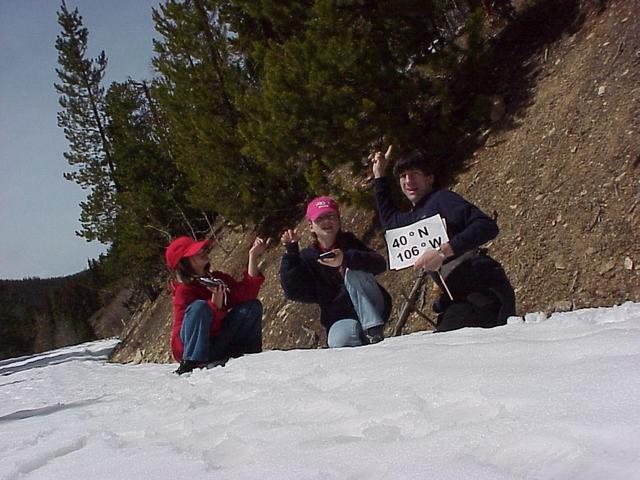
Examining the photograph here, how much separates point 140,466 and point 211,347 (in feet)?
9.04

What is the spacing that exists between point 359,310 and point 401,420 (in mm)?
2246

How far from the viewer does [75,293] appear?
175 feet

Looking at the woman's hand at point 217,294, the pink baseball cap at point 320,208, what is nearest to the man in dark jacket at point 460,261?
the pink baseball cap at point 320,208

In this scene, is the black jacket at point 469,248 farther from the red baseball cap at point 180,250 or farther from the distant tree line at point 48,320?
the distant tree line at point 48,320

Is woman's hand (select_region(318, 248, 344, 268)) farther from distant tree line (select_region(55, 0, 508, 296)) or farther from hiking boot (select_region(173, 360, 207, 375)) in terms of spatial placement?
distant tree line (select_region(55, 0, 508, 296))

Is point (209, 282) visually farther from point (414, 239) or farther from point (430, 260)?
point (430, 260)

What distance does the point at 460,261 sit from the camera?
3578 mm

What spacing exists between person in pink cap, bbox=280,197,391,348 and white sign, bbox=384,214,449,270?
0.92 feet

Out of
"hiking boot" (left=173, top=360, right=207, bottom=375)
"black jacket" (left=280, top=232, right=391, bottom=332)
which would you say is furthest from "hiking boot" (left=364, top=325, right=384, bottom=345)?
"hiking boot" (left=173, top=360, right=207, bottom=375)

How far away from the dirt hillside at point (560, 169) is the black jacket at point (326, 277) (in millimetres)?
1927

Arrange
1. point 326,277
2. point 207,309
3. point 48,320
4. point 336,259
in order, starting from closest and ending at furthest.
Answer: point 336,259 < point 326,277 < point 207,309 < point 48,320

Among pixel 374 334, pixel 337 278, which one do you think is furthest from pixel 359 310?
pixel 337 278

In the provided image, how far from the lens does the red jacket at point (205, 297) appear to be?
4.51 meters

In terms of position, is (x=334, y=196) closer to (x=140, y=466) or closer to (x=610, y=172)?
(x=610, y=172)
